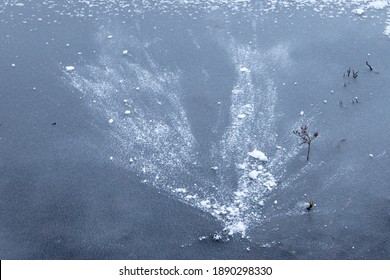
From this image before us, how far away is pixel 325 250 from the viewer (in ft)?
21.7

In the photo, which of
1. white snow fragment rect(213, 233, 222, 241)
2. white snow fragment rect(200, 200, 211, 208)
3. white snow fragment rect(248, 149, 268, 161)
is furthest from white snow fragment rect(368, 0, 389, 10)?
white snow fragment rect(213, 233, 222, 241)

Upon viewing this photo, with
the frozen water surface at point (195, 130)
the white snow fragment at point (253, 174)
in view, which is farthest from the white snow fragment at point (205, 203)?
the white snow fragment at point (253, 174)

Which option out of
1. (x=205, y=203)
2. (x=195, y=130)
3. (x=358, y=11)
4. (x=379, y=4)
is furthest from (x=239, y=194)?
(x=379, y=4)

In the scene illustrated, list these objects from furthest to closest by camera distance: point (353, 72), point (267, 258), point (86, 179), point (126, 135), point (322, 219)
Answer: point (353, 72) → point (126, 135) → point (86, 179) → point (322, 219) → point (267, 258)

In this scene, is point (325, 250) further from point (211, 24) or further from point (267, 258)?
point (211, 24)

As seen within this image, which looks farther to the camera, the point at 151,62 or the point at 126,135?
the point at 151,62

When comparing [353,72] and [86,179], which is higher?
[353,72]

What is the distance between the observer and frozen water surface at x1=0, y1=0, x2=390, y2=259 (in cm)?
691

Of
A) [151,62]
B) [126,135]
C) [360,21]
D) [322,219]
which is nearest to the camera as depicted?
[322,219]

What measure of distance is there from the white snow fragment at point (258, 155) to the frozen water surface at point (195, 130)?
0.02 meters

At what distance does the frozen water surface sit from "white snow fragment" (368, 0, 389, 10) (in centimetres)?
3
